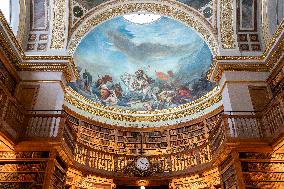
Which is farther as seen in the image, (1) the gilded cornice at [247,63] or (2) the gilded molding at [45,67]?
(2) the gilded molding at [45,67]

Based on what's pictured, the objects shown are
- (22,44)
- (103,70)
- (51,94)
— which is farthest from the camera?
(103,70)

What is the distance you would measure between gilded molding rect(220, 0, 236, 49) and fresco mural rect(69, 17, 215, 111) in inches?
201

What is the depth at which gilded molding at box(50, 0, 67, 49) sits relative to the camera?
1302 centimetres

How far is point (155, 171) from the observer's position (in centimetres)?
1573

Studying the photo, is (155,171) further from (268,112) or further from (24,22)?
(24,22)

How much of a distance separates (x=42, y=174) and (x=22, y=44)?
17.9 ft

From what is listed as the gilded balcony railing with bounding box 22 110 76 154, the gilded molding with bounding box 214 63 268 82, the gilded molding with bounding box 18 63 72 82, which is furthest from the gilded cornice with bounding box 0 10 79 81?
the gilded molding with bounding box 214 63 268 82

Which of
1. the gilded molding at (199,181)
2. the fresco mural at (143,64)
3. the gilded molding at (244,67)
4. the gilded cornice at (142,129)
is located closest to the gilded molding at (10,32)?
the gilded cornice at (142,129)

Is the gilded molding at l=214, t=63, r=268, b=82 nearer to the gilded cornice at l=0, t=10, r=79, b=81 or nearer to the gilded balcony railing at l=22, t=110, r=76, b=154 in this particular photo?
the gilded cornice at l=0, t=10, r=79, b=81

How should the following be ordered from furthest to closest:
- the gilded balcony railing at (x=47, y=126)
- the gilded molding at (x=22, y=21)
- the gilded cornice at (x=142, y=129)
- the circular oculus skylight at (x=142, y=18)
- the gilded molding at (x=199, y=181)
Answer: the circular oculus skylight at (x=142, y=18)
the gilded cornice at (x=142, y=129)
the gilded molding at (x=199, y=181)
the gilded molding at (x=22, y=21)
the gilded balcony railing at (x=47, y=126)

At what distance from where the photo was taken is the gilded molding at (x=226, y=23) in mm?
13031

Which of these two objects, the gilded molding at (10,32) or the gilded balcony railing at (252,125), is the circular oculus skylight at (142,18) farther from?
the gilded balcony railing at (252,125)

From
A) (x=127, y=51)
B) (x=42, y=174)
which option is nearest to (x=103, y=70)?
(x=127, y=51)

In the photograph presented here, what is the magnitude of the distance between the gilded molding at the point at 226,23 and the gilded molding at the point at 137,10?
0.45 m
